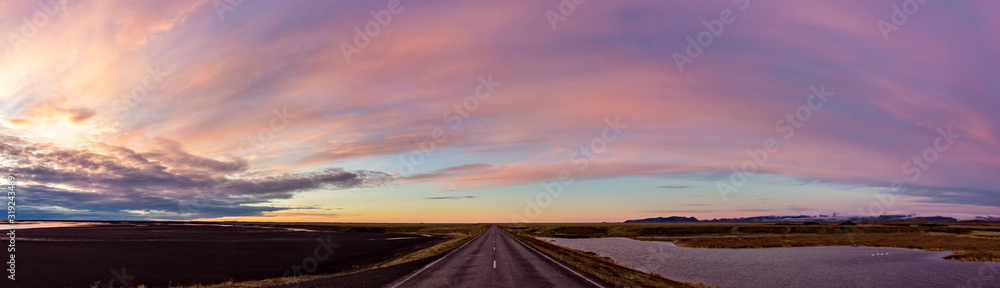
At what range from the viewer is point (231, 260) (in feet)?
122

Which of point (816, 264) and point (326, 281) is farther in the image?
point (816, 264)

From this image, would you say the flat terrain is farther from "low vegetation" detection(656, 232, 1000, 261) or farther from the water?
the water

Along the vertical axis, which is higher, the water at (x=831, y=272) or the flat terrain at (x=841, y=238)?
the water at (x=831, y=272)

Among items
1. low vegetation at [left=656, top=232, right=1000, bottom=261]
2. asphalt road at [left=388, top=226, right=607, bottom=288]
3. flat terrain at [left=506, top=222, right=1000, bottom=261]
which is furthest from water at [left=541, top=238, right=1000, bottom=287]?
asphalt road at [left=388, top=226, right=607, bottom=288]

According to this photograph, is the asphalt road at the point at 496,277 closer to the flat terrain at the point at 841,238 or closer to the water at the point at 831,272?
the water at the point at 831,272

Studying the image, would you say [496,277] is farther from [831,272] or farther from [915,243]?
[915,243]

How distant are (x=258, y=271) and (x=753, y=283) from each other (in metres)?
32.6

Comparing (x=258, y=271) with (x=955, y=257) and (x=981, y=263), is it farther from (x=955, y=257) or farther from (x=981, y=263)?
(x=955, y=257)

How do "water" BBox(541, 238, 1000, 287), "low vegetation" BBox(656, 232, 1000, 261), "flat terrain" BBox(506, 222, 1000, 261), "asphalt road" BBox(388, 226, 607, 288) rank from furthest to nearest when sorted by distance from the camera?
"flat terrain" BBox(506, 222, 1000, 261) → "low vegetation" BBox(656, 232, 1000, 261) → "water" BBox(541, 238, 1000, 287) → "asphalt road" BBox(388, 226, 607, 288)

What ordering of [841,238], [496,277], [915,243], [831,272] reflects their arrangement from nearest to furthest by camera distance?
[496,277] → [831,272] → [915,243] → [841,238]

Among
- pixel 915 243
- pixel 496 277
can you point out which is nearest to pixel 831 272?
pixel 496 277

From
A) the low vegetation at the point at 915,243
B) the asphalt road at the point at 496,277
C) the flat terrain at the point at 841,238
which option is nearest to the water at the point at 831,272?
the low vegetation at the point at 915,243

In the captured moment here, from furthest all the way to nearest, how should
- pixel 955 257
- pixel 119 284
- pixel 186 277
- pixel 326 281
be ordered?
pixel 955 257
pixel 186 277
pixel 119 284
pixel 326 281

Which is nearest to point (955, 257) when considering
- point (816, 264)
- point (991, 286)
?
point (816, 264)
